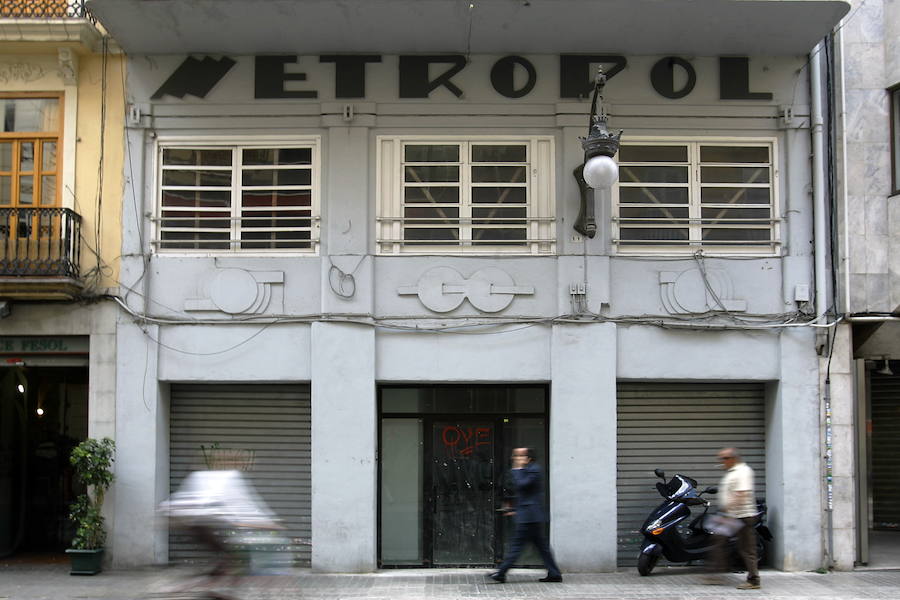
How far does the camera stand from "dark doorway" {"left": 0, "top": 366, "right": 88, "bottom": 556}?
12891 mm

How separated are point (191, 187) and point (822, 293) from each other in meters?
8.36

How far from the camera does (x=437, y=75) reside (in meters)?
11.5

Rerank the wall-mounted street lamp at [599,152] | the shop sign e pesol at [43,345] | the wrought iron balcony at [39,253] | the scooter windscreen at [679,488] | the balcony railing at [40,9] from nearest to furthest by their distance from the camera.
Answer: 1. the wall-mounted street lamp at [599,152]
2. the scooter windscreen at [679,488]
3. the wrought iron balcony at [39,253]
4. the balcony railing at [40,9]
5. the shop sign e pesol at [43,345]

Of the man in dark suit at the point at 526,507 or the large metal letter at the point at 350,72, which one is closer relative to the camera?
the man in dark suit at the point at 526,507

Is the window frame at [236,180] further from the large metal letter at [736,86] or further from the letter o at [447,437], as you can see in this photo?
the large metal letter at [736,86]

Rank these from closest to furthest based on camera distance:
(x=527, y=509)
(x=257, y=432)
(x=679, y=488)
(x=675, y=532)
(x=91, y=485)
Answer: (x=527, y=509), (x=675, y=532), (x=679, y=488), (x=91, y=485), (x=257, y=432)

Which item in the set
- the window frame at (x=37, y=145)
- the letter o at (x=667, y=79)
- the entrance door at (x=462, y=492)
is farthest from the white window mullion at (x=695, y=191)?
the window frame at (x=37, y=145)

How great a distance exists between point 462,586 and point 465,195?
16.2 ft

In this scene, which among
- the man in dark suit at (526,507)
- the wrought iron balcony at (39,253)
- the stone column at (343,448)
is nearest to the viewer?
the man in dark suit at (526,507)

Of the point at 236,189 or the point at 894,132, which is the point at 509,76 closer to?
the point at 236,189

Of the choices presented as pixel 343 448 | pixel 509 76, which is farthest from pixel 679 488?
pixel 509 76

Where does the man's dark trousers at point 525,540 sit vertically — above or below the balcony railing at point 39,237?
below

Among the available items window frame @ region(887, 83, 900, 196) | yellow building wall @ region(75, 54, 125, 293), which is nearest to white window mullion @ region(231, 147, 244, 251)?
yellow building wall @ region(75, 54, 125, 293)

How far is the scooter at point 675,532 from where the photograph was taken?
34.8ft
